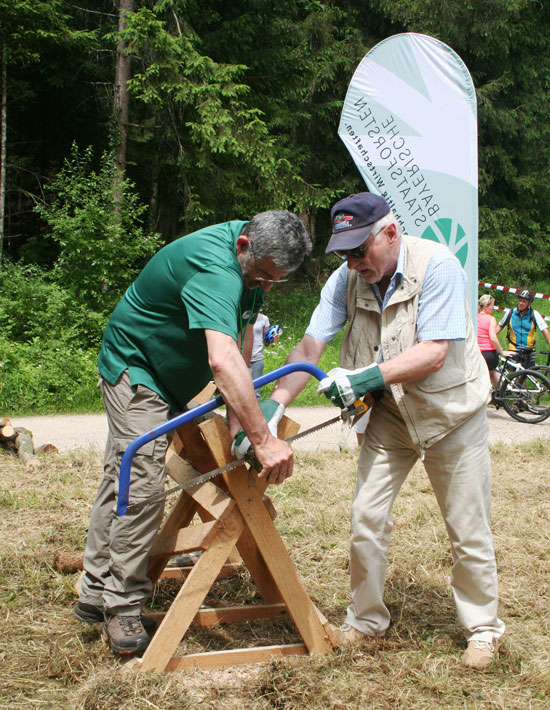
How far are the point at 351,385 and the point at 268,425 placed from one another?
0.38 metres

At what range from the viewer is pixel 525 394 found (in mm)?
9602

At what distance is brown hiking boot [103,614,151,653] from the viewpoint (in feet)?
9.65

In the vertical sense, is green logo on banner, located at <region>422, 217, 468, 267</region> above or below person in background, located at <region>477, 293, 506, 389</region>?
above

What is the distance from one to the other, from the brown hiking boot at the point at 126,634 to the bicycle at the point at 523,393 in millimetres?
7542

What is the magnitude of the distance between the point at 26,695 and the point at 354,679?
4.54 feet

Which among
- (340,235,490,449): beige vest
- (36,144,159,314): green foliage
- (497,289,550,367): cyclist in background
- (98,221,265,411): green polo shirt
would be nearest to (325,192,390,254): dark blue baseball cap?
(340,235,490,449): beige vest

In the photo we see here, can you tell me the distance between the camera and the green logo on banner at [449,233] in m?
7.00

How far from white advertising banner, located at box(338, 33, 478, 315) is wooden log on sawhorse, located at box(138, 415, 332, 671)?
174 inches

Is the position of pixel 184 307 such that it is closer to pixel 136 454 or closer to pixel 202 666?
pixel 136 454

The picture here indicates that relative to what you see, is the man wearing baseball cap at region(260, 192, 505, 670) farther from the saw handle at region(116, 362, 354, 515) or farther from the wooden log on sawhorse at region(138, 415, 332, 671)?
the saw handle at region(116, 362, 354, 515)

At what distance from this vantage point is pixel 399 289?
9.83 feet

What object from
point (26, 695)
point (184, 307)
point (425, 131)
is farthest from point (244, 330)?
point (425, 131)

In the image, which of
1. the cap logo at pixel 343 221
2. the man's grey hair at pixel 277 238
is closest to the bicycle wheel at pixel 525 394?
the cap logo at pixel 343 221

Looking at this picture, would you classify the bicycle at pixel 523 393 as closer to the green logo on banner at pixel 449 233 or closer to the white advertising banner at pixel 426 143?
the white advertising banner at pixel 426 143
